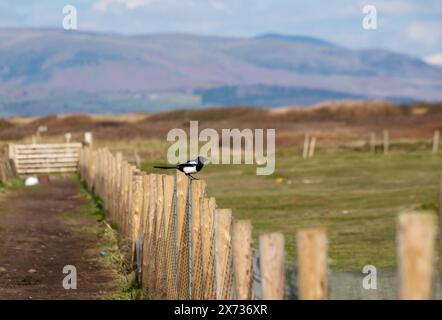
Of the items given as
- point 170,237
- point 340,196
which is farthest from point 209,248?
point 340,196

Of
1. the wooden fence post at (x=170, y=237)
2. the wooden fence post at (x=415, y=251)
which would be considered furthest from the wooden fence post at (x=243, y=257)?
the wooden fence post at (x=170, y=237)

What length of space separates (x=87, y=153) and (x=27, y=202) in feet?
29.2

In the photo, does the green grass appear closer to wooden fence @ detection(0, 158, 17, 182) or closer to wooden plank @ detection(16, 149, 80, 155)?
wooden fence @ detection(0, 158, 17, 182)

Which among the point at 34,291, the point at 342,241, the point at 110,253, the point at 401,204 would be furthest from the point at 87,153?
the point at 34,291

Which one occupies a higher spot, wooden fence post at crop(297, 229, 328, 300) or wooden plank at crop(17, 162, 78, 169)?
wooden plank at crop(17, 162, 78, 169)

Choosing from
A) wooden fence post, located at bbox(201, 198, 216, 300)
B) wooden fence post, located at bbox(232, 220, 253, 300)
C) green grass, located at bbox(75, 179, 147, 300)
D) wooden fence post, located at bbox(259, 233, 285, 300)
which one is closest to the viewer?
wooden fence post, located at bbox(259, 233, 285, 300)

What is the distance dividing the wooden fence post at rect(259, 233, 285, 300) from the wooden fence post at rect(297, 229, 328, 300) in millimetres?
410

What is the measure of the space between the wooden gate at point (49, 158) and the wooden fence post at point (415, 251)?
4566 cm

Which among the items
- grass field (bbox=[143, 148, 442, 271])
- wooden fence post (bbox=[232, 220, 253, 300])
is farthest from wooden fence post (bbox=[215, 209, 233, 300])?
grass field (bbox=[143, 148, 442, 271])

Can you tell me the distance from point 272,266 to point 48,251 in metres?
12.9

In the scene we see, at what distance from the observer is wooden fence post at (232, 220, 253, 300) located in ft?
26.7

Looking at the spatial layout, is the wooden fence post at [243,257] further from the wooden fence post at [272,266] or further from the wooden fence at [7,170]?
the wooden fence at [7,170]

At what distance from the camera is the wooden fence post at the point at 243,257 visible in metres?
8.12
